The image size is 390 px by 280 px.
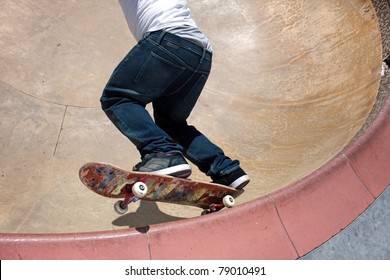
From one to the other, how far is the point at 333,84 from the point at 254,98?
68 cm

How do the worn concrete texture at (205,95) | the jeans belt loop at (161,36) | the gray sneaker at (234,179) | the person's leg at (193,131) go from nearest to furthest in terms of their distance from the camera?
the jeans belt loop at (161,36), the person's leg at (193,131), the gray sneaker at (234,179), the worn concrete texture at (205,95)

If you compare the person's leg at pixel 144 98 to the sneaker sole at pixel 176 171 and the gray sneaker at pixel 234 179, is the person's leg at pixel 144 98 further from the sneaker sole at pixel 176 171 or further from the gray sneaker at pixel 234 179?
the gray sneaker at pixel 234 179

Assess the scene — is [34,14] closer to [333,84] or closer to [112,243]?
[333,84]

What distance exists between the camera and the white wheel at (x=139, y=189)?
352cm

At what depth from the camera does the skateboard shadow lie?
171 inches

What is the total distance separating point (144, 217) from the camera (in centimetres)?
445

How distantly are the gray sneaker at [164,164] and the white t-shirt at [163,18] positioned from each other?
0.70m

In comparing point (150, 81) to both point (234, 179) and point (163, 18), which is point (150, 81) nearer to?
point (163, 18)

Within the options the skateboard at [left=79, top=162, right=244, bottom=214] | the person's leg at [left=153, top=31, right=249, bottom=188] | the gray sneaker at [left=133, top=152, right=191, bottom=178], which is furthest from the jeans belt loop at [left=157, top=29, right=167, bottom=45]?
the skateboard at [left=79, top=162, right=244, bottom=214]

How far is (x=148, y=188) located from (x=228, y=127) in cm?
173

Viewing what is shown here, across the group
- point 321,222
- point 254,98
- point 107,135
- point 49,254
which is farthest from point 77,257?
point 254,98

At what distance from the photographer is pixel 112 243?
3.53 metres

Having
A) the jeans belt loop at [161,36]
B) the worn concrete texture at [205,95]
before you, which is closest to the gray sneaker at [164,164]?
the jeans belt loop at [161,36]

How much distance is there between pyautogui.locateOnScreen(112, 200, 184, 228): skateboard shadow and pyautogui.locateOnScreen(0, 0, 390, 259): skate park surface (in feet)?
0.03
